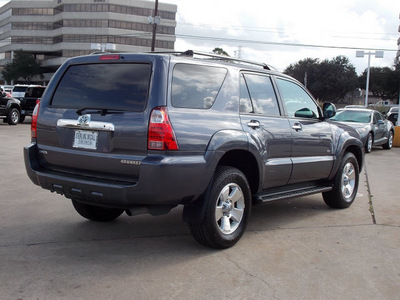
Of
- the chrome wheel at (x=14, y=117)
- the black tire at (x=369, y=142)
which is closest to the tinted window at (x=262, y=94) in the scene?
the black tire at (x=369, y=142)

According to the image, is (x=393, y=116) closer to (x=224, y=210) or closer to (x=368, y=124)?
(x=368, y=124)

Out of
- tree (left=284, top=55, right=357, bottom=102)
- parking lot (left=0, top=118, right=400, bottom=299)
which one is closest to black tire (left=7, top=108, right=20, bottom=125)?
parking lot (left=0, top=118, right=400, bottom=299)

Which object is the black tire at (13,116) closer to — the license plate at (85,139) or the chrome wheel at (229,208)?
the license plate at (85,139)

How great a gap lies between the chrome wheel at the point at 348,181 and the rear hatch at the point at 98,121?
352 cm

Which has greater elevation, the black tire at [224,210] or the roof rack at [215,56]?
the roof rack at [215,56]

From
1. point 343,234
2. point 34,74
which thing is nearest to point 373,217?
point 343,234

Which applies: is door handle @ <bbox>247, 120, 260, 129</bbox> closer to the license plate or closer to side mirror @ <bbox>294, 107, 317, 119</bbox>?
side mirror @ <bbox>294, 107, 317, 119</bbox>

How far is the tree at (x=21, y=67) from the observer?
78.2 metres

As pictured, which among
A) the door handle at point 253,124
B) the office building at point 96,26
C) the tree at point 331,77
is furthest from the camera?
the office building at point 96,26

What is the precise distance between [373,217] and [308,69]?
68.5 meters

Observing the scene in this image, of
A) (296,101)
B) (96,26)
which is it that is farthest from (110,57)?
(96,26)

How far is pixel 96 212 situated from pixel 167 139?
1864 millimetres

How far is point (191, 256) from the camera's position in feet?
13.6

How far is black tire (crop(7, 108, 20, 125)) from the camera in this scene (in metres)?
19.0
